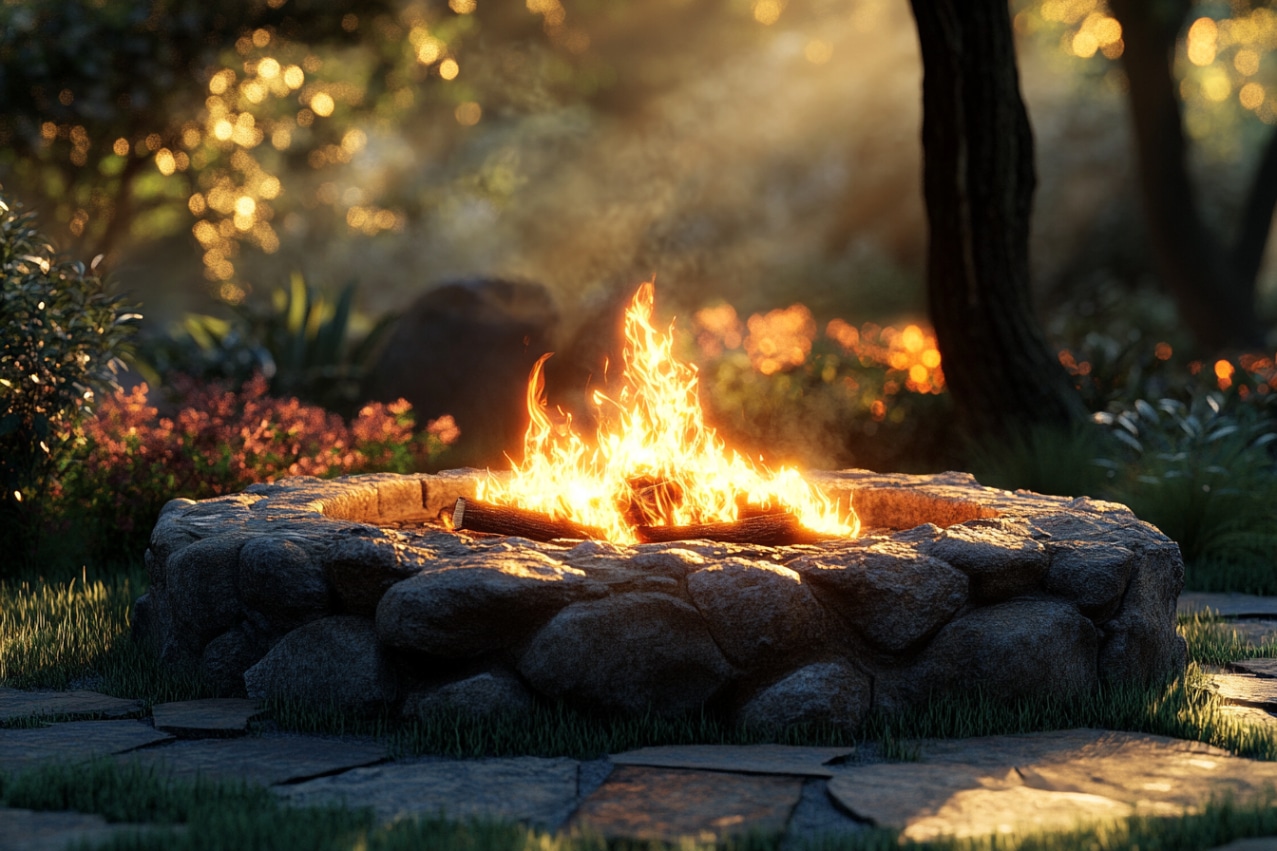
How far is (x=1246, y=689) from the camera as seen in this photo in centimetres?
473

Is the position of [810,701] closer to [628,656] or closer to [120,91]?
[628,656]

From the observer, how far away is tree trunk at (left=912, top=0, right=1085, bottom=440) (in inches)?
309

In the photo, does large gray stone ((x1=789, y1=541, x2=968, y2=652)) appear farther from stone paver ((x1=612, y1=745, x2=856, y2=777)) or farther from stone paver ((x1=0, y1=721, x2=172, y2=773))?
stone paver ((x1=0, y1=721, x2=172, y2=773))

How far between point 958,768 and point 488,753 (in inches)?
56.0

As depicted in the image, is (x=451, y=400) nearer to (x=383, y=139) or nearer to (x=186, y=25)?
(x=186, y=25)

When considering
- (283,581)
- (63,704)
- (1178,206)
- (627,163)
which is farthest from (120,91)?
(627,163)

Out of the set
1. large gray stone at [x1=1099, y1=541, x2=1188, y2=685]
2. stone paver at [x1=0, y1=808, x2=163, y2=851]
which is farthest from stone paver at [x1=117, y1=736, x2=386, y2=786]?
large gray stone at [x1=1099, y1=541, x2=1188, y2=685]

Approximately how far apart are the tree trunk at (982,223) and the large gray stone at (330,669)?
205 inches

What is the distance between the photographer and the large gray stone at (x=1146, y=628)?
4566 mm

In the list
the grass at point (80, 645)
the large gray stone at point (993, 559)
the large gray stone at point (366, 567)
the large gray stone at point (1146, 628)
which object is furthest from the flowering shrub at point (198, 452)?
the large gray stone at point (1146, 628)

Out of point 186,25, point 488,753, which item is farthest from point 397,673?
point 186,25

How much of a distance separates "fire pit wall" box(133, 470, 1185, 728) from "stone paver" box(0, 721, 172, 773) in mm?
438

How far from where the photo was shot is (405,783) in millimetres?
3654

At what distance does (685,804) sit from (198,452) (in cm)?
491
